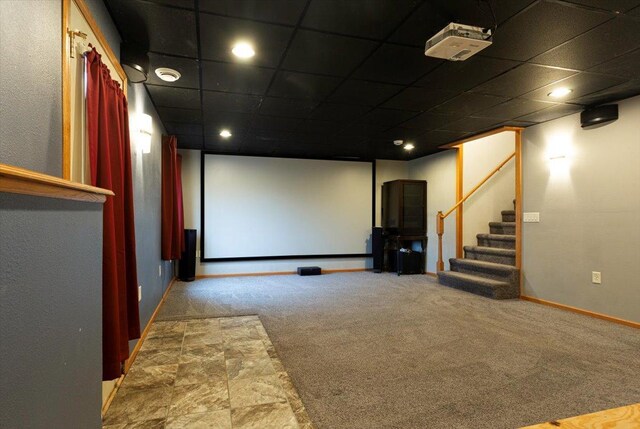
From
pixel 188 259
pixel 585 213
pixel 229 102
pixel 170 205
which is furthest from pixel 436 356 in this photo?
pixel 188 259

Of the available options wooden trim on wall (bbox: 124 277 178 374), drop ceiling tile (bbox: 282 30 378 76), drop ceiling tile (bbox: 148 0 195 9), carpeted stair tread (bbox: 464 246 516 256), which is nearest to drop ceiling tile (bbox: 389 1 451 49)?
drop ceiling tile (bbox: 282 30 378 76)

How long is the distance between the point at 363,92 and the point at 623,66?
2.12 meters

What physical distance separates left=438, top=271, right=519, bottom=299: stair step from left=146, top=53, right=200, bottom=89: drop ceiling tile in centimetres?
429

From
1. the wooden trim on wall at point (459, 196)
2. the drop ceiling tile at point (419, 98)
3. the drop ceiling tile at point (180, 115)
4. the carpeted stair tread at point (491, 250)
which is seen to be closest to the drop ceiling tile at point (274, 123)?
the drop ceiling tile at point (180, 115)

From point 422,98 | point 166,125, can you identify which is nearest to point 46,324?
point 422,98

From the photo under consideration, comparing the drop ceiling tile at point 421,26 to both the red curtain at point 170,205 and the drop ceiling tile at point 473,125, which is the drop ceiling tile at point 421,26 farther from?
the red curtain at point 170,205

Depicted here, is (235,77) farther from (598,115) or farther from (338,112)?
(598,115)

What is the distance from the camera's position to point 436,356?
2682 millimetres

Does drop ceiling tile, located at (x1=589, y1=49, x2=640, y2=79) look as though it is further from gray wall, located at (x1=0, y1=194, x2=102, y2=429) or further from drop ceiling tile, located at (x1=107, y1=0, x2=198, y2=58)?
gray wall, located at (x1=0, y1=194, x2=102, y2=429)

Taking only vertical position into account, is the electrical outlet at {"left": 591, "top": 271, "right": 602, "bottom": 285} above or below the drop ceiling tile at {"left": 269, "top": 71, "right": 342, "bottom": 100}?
below

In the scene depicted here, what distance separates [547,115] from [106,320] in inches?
189

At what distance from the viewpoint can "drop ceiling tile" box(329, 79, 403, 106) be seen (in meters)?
3.19

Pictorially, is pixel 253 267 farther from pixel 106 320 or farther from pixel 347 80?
pixel 106 320

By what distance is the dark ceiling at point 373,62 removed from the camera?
209 centimetres
